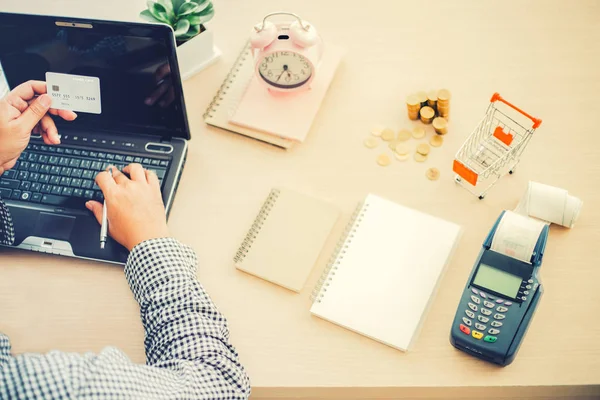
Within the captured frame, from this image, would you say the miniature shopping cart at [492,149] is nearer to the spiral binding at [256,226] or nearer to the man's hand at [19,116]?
the spiral binding at [256,226]

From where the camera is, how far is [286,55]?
1.15 meters

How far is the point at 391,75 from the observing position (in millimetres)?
1208

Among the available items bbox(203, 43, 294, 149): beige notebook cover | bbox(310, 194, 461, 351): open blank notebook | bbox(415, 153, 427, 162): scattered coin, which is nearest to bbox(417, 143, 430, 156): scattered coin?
bbox(415, 153, 427, 162): scattered coin

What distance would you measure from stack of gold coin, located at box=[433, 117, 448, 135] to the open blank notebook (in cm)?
17

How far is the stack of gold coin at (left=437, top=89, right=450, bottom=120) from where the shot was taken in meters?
1.11

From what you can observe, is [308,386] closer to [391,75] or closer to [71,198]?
[71,198]

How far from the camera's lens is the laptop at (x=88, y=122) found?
101 cm

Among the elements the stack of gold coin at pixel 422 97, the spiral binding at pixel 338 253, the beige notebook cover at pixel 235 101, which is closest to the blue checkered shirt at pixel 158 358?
the spiral binding at pixel 338 253

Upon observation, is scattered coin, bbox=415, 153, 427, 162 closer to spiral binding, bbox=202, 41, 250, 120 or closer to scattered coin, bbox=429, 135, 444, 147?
scattered coin, bbox=429, 135, 444, 147

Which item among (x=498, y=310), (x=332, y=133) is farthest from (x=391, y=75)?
(x=498, y=310)

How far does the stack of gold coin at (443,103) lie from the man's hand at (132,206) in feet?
1.66

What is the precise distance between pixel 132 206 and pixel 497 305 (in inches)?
22.8

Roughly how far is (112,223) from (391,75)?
0.58 metres

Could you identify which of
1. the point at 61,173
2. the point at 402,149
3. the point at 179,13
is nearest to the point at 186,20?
the point at 179,13
